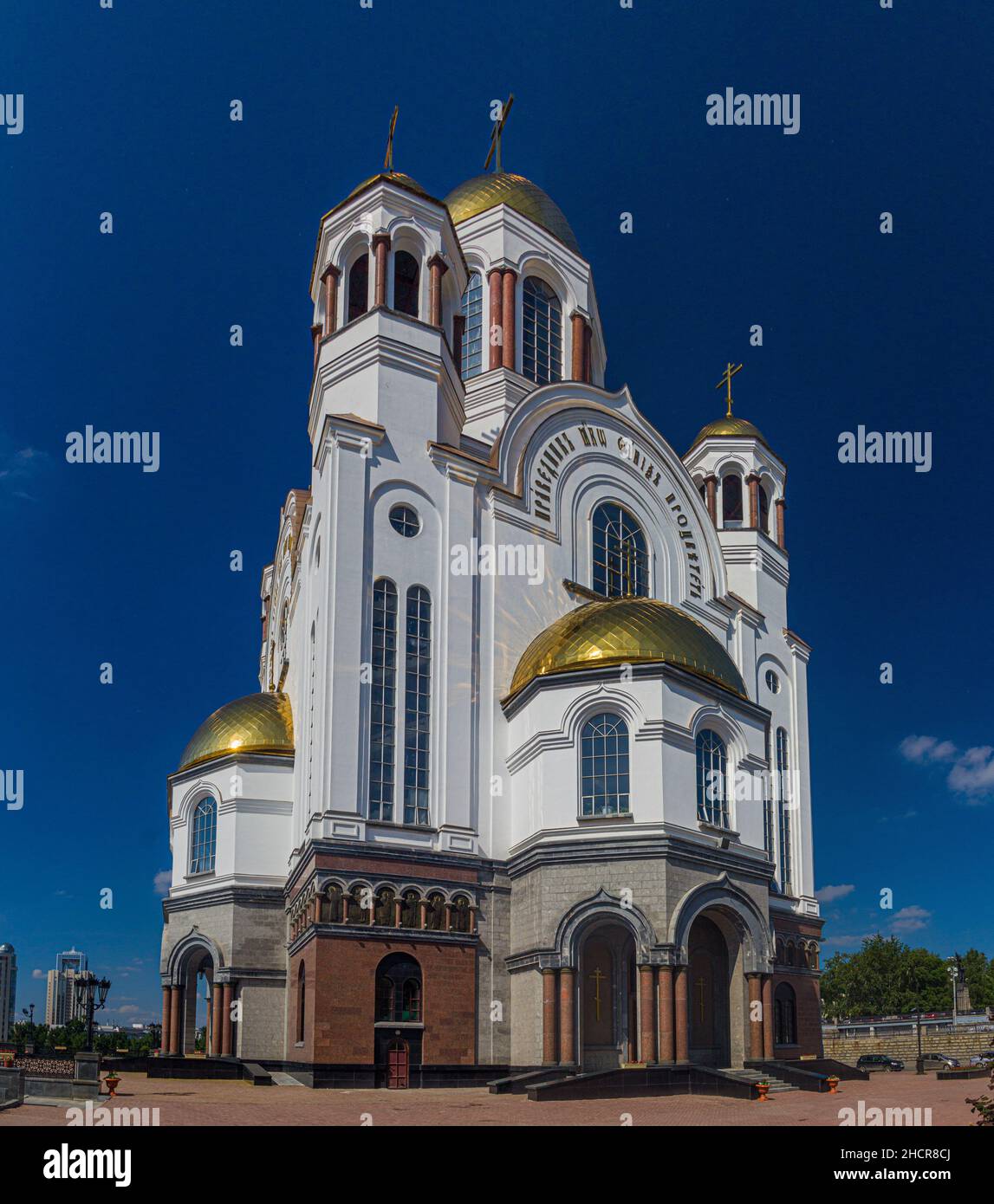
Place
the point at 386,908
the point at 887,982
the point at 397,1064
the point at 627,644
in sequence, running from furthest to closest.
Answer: the point at 887,982, the point at 627,644, the point at 386,908, the point at 397,1064

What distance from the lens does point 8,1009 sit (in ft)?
289

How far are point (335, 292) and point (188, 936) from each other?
14.6m

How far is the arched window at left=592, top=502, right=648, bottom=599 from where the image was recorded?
2998 centimetres

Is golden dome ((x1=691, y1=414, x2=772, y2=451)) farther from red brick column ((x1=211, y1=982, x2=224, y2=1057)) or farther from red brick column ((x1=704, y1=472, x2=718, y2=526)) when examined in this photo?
red brick column ((x1=211, y1=982, x2=224, y2=1057))

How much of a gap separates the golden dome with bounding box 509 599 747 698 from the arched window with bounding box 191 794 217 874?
322 inches

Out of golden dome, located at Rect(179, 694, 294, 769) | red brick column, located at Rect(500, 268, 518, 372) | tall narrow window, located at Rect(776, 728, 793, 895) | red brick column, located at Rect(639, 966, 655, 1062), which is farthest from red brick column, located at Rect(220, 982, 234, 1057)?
red brick column, located at Rect(500, 268, 518, 372)

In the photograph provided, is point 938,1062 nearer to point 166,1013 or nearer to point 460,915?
point 460,915

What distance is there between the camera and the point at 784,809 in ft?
110

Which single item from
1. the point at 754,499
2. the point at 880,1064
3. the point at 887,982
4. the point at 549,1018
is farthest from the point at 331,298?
the point at 887,982

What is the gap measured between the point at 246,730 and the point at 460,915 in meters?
8.05

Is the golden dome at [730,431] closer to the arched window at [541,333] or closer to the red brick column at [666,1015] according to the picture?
the arched window at [541,333]

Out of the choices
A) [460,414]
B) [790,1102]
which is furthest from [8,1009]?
[790,1102]
